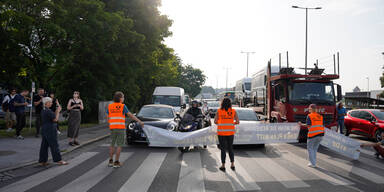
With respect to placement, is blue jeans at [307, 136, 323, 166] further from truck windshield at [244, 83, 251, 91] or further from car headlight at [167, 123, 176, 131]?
truck windshield at [244, 83, 251, 91]

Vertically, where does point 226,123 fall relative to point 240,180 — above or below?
above

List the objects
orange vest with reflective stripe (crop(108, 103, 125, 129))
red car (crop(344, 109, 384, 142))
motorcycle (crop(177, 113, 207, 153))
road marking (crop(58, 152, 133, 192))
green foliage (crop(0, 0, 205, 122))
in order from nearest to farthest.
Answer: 1. road marking (crop(58, 152, 133, 192))
2. orange vest with reflective stripe (crop(108, 103, 125, 129))
3. motorcycle (crop(177, 113, 207, 153))
4. red car (crop(344, 109, 384, 142))
5. green foliage (crop(0, 0, 205, 122))

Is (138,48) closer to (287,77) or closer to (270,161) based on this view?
(287,77)

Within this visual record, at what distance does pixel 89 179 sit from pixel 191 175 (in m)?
2.20

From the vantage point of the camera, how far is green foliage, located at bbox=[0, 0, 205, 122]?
560 inches

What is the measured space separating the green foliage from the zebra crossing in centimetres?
812

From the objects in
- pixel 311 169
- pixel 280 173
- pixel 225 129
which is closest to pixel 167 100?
pixel 225 129

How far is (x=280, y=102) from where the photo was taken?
41.8 ft

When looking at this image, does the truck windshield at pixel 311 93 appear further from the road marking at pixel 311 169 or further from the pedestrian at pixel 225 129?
the pedestrian at pixel 225 129

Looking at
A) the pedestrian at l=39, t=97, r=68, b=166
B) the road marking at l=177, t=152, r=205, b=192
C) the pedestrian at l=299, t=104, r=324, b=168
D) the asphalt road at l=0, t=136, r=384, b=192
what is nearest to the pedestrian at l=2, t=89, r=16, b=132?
the asphalt road at l=0, t=136, r=384, b=192

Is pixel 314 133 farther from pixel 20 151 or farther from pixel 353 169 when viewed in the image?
pixel 20 151

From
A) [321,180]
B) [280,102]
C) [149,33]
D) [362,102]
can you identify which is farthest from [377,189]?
[362,102]

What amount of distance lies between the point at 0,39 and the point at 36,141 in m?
5.56

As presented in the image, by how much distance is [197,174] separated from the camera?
679cm
